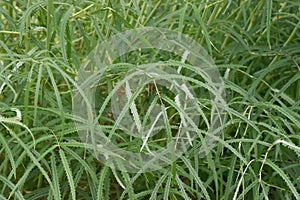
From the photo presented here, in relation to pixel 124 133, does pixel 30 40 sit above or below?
above

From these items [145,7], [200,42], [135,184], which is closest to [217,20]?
[200,42]

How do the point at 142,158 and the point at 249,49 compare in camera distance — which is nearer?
the point at 142,158

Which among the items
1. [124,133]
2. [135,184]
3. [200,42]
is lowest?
[135,184]

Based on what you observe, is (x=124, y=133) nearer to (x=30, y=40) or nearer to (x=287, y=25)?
(x=30, y=40)

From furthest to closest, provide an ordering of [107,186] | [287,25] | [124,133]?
[287,25] < [124,133] < [107,186]

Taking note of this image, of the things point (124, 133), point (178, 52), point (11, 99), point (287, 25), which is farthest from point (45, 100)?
point (287, 25)

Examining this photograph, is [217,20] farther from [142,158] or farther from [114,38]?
[142,158]

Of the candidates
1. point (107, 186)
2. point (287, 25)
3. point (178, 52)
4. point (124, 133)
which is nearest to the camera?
point (107, 186)
